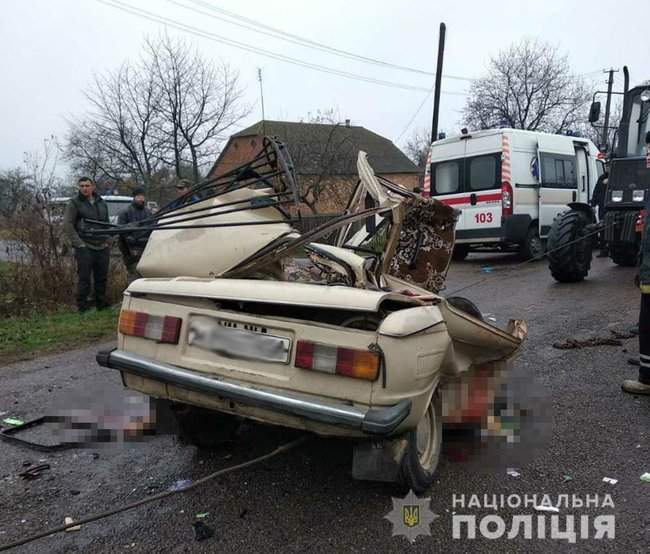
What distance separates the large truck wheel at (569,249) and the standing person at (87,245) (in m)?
6.40

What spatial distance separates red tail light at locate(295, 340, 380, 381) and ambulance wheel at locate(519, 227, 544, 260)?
34.0 ft

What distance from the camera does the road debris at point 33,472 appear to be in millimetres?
2969

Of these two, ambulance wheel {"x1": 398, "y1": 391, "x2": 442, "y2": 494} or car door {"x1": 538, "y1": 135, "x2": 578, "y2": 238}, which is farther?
car door {"x1": 538, "y1": 135, "x2": 578, "y2": 238}

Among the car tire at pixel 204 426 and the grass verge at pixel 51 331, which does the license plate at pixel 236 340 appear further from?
the grass verge at pixel 51 331

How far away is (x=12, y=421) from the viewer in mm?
3773

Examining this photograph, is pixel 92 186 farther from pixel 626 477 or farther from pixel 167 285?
pixel 626 477

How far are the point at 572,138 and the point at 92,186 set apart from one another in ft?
35.0

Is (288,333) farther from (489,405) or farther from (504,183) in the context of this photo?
(504,183)

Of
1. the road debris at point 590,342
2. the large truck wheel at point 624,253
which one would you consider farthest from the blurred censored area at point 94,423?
the large truck wheel at point 624,253

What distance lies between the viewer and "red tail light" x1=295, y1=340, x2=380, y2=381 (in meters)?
2.21

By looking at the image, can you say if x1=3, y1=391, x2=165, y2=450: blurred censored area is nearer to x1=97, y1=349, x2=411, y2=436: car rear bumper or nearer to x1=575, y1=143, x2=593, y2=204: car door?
x1=97, y1=349, x2=411, y2=436: car rear bumper

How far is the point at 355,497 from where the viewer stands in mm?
2670

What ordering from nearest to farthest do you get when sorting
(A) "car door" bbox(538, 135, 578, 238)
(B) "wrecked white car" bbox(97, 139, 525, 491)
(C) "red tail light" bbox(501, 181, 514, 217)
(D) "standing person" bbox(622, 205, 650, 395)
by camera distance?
1. (B) "wrecked white car" bbox(97, 139, 525, 491)
2. (D) "standing person" bbox(622, 205, 650, 395)
3. (C) "red tail light" bbox(501, 181, 514, 217)
4. (A) "car door" bbox(538, 135, 578, 238)

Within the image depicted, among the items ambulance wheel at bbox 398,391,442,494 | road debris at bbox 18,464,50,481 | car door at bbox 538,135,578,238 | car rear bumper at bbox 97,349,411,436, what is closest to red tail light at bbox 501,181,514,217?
car door at bbox 538,135,578,238
